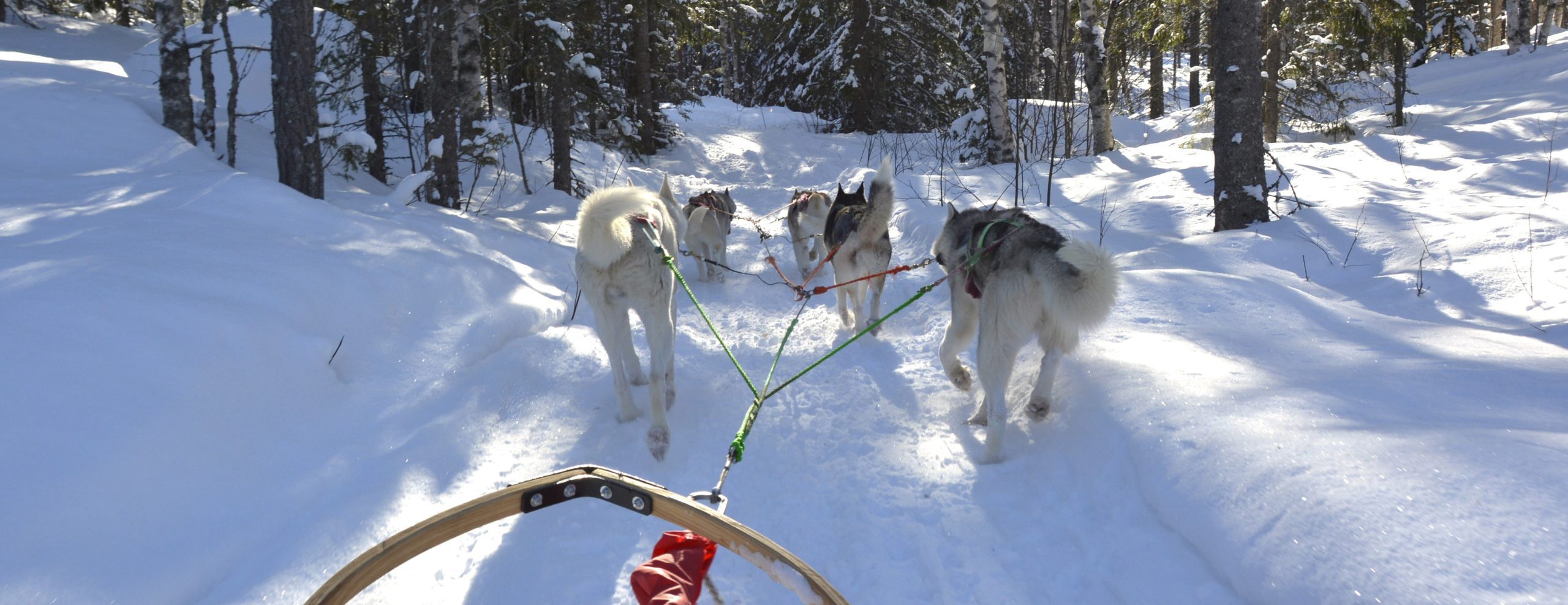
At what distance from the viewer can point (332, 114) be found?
11.1 metres

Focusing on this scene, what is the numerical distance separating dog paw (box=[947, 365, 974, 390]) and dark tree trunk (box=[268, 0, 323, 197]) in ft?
19.3

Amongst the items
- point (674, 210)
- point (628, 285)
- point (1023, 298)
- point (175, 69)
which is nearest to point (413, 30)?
point (175, 69)

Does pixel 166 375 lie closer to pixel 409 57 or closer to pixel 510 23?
pixel 510 23

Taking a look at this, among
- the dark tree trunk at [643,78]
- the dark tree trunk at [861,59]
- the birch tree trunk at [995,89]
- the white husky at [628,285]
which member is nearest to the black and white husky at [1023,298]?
the white husky at [628,285]

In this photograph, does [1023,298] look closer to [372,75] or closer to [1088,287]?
[1088,287]

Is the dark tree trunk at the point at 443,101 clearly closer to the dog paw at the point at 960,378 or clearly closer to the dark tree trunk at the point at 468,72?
the dark tree trunk at the point at 468,72

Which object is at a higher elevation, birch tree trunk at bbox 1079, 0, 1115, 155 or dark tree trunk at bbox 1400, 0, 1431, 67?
dark tree trunk at bbox 1400, 0, 1431, 67

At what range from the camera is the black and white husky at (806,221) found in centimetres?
771

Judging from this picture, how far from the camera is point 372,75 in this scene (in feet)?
35.1

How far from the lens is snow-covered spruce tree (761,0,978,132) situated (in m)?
19.6

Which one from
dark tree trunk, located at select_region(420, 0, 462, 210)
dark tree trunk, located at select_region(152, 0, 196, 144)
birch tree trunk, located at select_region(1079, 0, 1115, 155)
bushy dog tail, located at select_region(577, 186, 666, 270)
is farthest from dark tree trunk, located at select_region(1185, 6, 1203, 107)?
dark tree trunk, located at select_region(152, 0, 196, 144)

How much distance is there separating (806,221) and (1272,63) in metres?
10.4

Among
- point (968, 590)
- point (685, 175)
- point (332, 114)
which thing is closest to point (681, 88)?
point (685, 175)

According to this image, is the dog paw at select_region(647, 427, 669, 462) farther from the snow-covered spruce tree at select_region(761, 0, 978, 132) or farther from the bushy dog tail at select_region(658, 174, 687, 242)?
the snow-covered spruce tree at select_region(761, 0, 978, 132)
